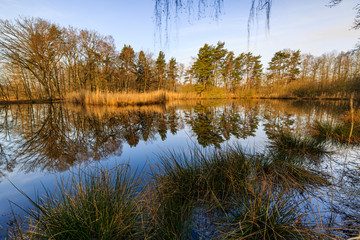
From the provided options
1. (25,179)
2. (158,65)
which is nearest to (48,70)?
(158,65)

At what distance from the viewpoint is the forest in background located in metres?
16.2

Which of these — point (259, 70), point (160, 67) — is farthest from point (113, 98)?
point (259, 70)

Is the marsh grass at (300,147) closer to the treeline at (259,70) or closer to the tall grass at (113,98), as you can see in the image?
the tall grass at (113,98)

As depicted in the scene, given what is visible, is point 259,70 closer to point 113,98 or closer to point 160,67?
point 160,67

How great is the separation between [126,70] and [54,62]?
9.23 metres

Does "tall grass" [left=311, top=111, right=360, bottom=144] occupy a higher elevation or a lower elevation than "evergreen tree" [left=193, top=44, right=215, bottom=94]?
lower

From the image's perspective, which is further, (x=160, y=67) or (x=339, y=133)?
(x=160, y=67)

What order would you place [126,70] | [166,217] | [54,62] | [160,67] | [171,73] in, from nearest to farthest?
[166,217] < [54,62] < [126,70] < [160,67] < [171,73]

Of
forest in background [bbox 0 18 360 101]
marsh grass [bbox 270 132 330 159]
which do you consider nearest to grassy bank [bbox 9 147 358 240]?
marsh grass [bbox 270 132 330 159]

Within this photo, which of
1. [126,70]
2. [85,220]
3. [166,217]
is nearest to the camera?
[85,220]

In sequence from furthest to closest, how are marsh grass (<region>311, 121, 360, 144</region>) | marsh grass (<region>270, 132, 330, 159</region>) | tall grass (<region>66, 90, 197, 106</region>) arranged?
1. tall grass (<region>66, 90, 197, 106</region>)
2. marsh grass (<region>311, 121, 360, 144</region>)
3. marsh grass (<region>270, 132, 330, 159</region>)

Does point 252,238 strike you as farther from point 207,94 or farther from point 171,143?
point 207,94

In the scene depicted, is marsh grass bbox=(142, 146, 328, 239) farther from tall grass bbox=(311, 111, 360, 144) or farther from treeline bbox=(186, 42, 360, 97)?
treeline bbox=(186, 42, 360, 97)

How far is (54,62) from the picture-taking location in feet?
60.8
